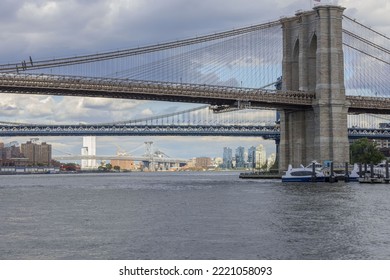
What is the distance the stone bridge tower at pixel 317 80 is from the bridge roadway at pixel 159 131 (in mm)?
50028

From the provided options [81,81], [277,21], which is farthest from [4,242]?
[277,21]

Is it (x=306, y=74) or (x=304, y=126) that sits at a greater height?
(x=306, y=74)

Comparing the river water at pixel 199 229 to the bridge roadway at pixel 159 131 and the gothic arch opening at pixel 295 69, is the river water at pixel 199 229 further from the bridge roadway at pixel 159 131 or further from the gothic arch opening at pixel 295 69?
the bridge roadway at pixel 159 131

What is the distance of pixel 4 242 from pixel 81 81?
4243cm

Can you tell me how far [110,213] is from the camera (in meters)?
35.6

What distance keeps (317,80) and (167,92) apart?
15477 millimetres

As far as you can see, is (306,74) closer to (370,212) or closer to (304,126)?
(304,126)

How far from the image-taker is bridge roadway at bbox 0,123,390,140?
439 feet

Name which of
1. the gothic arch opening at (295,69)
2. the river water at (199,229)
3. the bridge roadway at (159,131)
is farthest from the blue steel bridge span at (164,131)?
the river water at (199,229)

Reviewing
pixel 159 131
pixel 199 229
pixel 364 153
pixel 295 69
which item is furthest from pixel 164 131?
pixel 199 229

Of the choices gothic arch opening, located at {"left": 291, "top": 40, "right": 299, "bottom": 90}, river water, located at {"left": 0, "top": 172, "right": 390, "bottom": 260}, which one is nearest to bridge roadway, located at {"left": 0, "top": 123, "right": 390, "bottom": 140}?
gothic arch opening, located at {"left": 291, "top": 40, "right": 299, "bottom": 90}

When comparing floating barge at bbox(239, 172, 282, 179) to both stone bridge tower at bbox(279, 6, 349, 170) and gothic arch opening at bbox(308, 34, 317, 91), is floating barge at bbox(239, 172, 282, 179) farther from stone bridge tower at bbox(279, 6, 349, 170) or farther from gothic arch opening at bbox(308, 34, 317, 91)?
gothic arch opening at bbox(308, 34, 317, 91)
